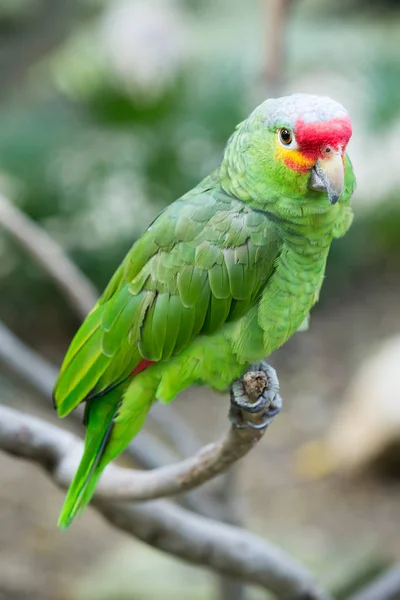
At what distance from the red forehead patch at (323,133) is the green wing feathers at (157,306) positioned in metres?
0.16

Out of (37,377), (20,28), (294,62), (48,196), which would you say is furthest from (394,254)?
(37,377)

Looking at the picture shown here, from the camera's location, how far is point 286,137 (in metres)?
0.99

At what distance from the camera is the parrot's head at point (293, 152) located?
944mm

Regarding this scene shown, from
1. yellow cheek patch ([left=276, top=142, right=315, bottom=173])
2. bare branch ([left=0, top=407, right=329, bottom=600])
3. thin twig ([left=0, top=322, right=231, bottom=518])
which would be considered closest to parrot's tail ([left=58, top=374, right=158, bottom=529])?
bare branch ([left=0, top=407, right=329, bottom=600])

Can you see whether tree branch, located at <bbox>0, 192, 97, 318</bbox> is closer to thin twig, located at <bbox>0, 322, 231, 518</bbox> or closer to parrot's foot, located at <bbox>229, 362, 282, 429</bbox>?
thin twig, located at <bbox>0, 322, 231, 518</bbox>

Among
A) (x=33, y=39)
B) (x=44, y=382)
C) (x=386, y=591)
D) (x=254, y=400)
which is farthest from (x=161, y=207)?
(x=254, y=400)

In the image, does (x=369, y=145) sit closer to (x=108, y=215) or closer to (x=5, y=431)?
(x=108, y=215)

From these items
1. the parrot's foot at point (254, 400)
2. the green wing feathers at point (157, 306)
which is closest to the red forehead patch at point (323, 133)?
the green wing feathers at point (157, 306)

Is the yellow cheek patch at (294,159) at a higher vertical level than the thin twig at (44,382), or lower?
higher

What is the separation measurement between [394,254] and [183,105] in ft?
5.55

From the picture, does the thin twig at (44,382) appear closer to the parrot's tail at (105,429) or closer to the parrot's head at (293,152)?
the parrot's tail at (105,429)

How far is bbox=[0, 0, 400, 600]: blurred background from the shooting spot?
2.55 m

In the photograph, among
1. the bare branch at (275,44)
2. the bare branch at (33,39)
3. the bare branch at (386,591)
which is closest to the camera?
the bare branch at (386,591)

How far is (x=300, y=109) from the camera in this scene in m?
0.96
